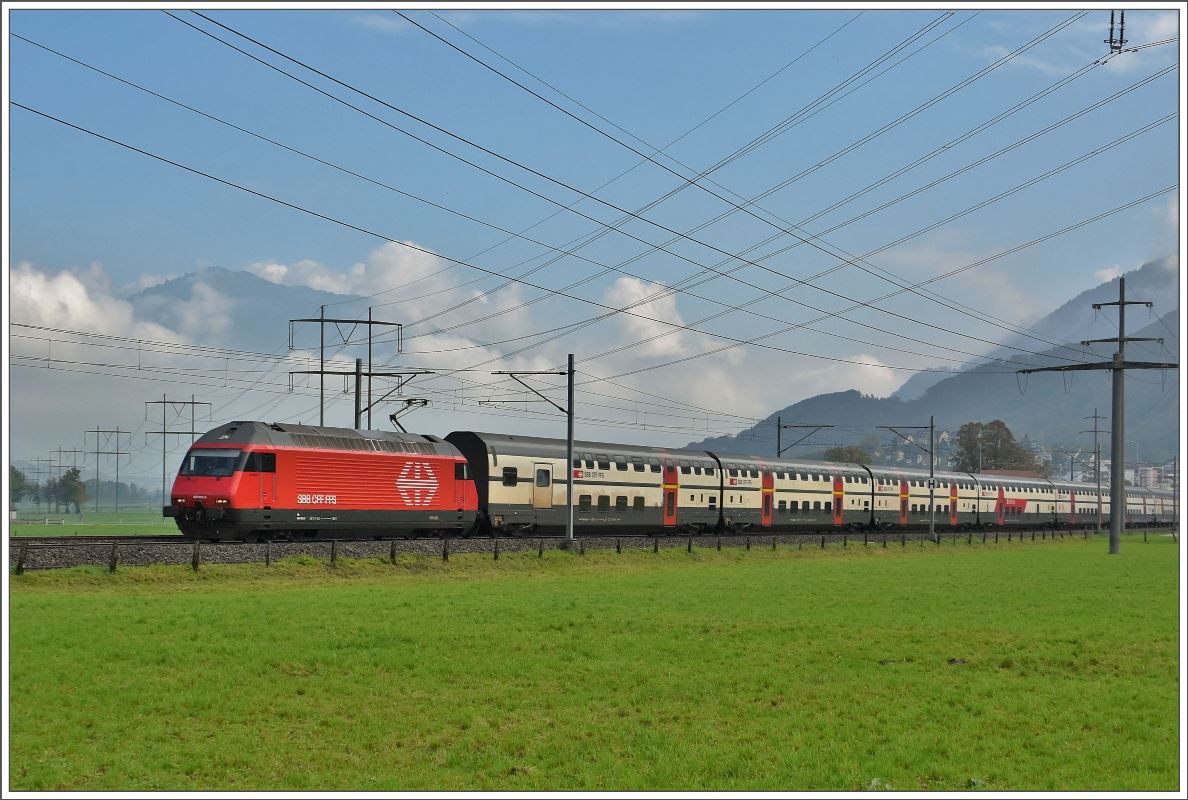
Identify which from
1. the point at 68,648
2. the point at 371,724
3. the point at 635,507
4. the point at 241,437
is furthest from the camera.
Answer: the point at 635,507

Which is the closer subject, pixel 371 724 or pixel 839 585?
pixel 371 724

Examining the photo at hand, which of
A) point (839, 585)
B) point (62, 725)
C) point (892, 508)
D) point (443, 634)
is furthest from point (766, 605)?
point (892, 508)

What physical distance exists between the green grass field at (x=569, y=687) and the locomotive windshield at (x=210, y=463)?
482 cm

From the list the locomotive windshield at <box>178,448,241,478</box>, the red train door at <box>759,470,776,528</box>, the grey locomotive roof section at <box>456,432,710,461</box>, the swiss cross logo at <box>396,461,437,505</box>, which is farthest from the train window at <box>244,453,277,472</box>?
the red train door at <box>759,470,776,528</box>

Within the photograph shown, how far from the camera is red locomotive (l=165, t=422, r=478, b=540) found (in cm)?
4575

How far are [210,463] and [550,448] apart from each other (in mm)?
21182

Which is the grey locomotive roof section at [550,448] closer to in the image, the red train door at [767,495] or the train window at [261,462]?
the red train door at [767,495]

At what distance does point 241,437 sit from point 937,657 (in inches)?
1143

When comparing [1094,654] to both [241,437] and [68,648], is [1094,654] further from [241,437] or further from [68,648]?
[241,437]

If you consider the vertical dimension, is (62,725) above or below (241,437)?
below

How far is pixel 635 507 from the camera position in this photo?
222ft

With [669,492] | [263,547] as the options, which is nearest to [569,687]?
[263,547]

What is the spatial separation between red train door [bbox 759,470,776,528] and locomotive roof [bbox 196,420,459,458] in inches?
1186

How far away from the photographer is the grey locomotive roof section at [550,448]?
5962 cm
